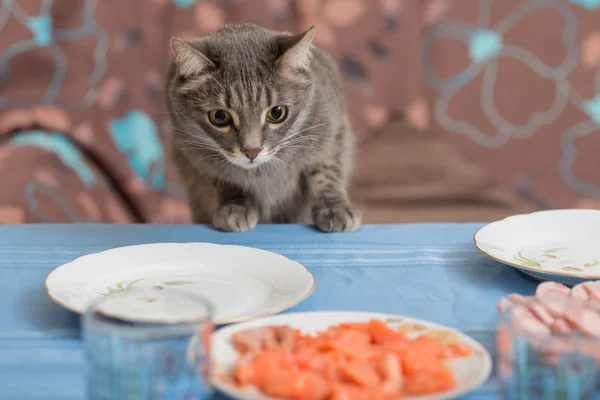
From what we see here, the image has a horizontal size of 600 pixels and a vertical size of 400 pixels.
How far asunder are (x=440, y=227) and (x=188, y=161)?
59 centimetres

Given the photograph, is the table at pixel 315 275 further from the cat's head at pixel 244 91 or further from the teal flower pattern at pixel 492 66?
the teal flower pattern at pixel 492 66

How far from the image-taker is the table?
695 mm

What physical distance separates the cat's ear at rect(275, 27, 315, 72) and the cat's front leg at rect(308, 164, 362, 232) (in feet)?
0.82

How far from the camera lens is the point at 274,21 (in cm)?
210

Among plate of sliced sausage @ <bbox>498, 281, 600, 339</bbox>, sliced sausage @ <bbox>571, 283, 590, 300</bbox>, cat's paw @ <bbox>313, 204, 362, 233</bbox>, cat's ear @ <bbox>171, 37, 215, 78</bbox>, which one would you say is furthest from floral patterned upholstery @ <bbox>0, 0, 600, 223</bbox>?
plate of sliced sausage @ <bbox>498, 281, 600, 339</bbox>

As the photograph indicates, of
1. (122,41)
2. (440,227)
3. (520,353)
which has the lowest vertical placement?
(440,227)

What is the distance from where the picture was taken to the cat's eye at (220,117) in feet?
4.03

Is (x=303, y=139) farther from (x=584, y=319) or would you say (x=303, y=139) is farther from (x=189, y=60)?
(x=584, y=319)

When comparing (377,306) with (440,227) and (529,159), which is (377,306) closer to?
(440,227)

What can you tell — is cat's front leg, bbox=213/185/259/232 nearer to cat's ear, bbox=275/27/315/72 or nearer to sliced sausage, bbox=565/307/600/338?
cat's ear, bbox=275/27/315/72

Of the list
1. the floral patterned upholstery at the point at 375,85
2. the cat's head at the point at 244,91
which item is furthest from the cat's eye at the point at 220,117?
the floral patterned upholstery at the point at 375,85

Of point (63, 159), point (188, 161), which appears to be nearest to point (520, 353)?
point (188, 161)

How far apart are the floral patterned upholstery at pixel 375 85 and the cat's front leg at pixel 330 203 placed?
63 cm

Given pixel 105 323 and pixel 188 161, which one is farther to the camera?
pixel 188 161
